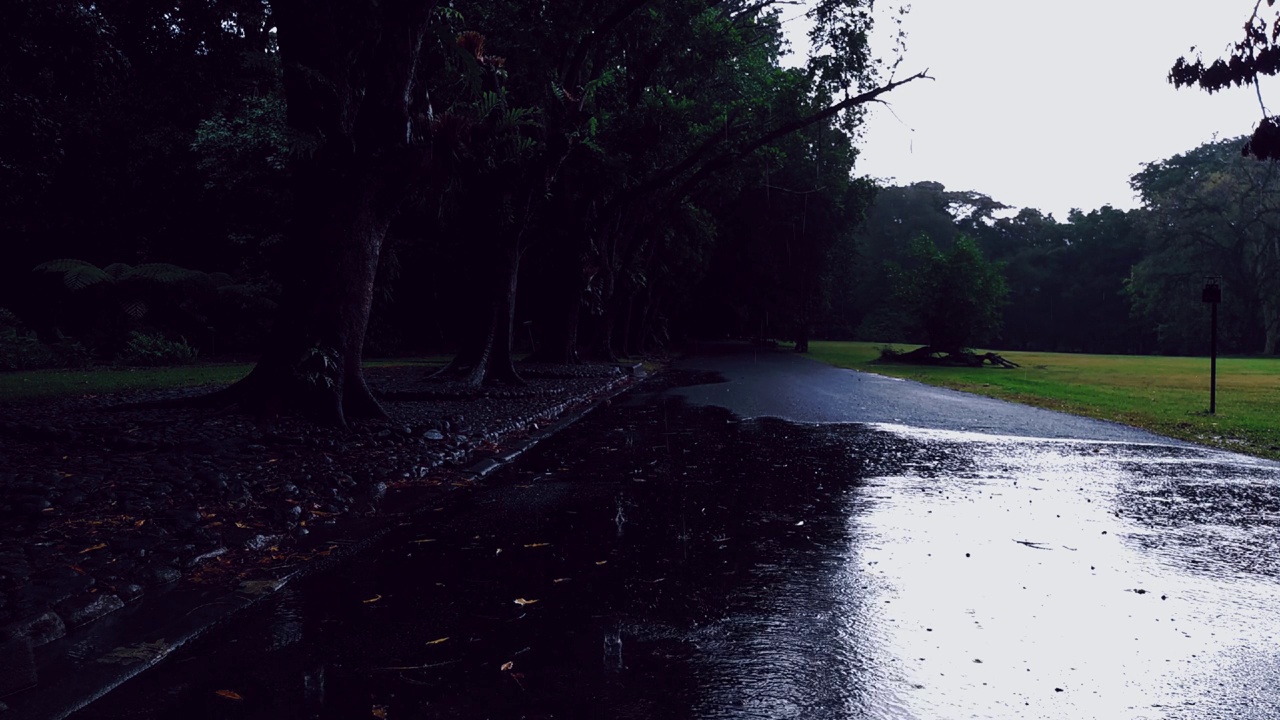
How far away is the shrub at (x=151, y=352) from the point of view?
2378 cm

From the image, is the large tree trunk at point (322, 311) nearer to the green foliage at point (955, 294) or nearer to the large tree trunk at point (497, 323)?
the large tree trunk at point (497, 323)

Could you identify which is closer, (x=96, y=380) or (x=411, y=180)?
(x=411, y=180)

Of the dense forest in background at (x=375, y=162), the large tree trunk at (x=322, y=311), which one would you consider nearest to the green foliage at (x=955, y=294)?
the dense forest in background at (x=375, y=162)

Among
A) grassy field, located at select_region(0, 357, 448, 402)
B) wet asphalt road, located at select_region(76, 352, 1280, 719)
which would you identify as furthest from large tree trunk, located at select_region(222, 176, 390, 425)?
grassy field, located at select_region(0, 357, 448, 402)

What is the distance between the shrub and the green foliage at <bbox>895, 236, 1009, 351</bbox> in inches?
1098

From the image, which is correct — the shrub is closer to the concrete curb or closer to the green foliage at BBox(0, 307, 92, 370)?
the green foliage at BBox(0, 307, 92, 370)

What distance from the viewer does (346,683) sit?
10.1 feet

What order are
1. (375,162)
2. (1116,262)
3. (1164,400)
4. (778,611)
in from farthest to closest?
(1116,262), (1164,400), (375,162), (778,611)

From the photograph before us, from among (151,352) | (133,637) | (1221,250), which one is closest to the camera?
(133,637)

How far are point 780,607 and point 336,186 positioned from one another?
7.68 metres

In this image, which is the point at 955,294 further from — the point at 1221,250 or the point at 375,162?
the point at 1221,250

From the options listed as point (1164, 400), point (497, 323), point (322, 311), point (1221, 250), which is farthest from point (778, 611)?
point (1221, 250)

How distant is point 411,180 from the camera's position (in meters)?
9.91

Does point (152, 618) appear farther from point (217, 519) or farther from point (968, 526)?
point (968, 526)
